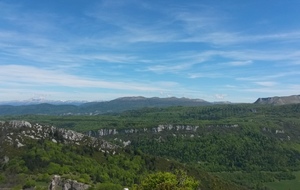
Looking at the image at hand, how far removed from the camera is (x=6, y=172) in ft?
374

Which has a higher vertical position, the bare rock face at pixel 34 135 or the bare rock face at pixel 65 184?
the bare rock face at pixel 34 135

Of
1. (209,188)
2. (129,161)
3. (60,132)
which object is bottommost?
(209,188)

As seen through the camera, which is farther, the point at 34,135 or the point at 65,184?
the point at 34,135

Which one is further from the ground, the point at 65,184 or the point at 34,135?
the point at 34,135

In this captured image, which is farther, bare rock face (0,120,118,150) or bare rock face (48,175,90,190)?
bare rock face (0,120,118,150)

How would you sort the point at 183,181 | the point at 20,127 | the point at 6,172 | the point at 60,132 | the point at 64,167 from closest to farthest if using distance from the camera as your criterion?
the point at 183,181 < the point at 6,172 < the point at 64,167 < the point at 20,127 < the point at 60,132

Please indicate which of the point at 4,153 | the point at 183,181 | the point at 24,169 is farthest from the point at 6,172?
the point at 183,181

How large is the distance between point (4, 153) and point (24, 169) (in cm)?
1687

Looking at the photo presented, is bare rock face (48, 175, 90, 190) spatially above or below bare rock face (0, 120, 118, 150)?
below

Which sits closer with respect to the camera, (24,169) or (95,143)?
(24,169)

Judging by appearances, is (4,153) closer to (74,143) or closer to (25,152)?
(25,152)

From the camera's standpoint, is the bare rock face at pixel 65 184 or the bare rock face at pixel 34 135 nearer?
the bare rock face at pixel 65 184

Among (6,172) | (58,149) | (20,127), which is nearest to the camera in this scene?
(6,172)

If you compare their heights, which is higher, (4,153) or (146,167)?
(4,153)
